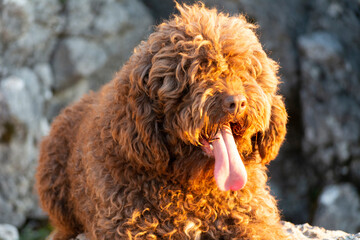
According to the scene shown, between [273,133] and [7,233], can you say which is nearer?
[273,133]

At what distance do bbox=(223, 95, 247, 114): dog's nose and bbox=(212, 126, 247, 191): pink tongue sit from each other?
0.68ft

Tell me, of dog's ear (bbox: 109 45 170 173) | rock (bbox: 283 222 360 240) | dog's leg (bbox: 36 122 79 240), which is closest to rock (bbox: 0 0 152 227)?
dog's leg (bbox: 36 122 79 240)

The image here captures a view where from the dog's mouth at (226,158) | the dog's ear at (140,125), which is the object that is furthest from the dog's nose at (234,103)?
the dog's ear at (140,125)

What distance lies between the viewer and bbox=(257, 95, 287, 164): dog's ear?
155 inches

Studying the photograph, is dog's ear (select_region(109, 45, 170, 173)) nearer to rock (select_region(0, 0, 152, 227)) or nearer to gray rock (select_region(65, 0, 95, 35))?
rock (select_region(0, 0, 152, 227))

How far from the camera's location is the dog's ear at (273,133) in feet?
12.9

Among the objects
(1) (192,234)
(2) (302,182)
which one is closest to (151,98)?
(1) (192,234)

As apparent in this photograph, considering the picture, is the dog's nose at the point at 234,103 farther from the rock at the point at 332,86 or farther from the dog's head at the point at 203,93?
the rock at the point at 332,86

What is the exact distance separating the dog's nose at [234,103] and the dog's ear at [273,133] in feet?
2.04

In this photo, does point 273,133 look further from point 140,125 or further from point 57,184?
point 57,184

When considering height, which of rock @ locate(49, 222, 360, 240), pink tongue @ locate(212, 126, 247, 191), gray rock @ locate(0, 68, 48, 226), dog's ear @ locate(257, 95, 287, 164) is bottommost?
gray rock @ locate(0, 68, 48, 226)

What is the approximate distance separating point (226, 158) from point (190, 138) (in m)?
0.29

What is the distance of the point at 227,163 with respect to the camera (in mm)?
3514

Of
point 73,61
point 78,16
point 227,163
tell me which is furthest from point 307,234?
point 78,16
